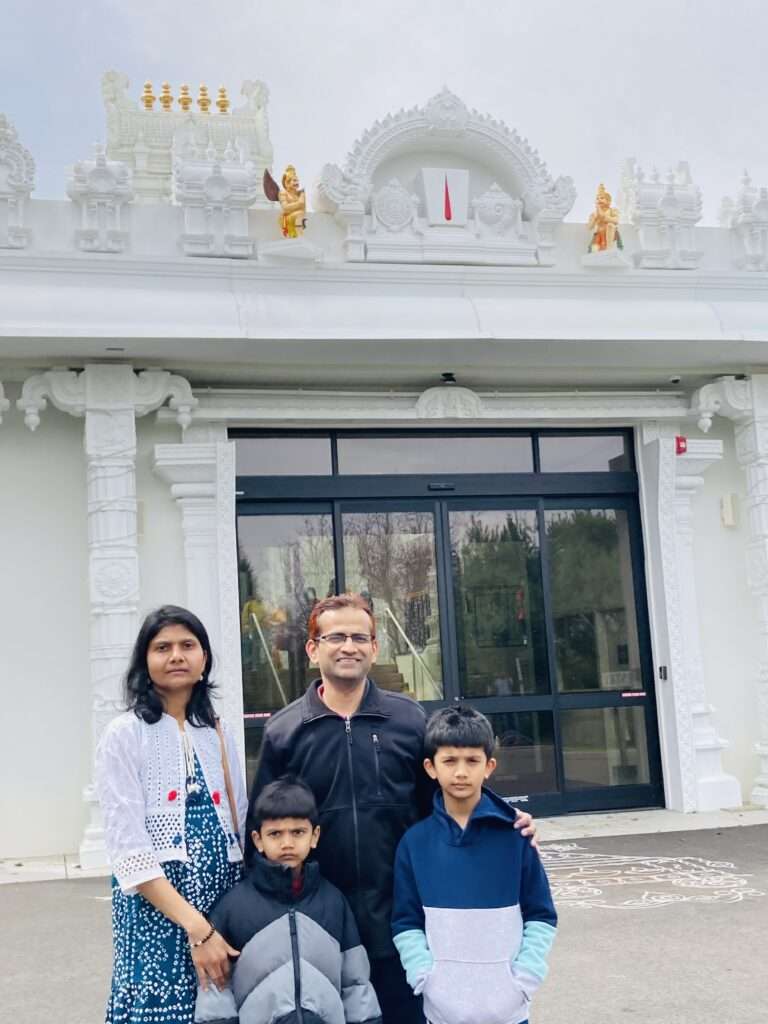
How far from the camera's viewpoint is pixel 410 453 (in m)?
8.48

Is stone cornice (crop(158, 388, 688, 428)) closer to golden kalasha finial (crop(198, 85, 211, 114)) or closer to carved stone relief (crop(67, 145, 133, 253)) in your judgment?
carved stone relief (crop(67, 145, 133, 253))

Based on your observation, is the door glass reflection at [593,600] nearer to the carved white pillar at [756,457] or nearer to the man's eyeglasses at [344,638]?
the carved white pillar at [756,457]

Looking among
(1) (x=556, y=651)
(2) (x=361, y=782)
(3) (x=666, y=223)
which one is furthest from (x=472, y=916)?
(3) (x=666, y=223)

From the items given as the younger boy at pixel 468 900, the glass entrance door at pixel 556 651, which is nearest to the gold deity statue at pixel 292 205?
the glass entrance door at pixel 556 651

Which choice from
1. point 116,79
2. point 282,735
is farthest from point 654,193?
point 116,79

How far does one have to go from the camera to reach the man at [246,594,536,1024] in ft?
9.07

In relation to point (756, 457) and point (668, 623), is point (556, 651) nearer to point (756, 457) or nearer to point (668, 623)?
point (668, 623)

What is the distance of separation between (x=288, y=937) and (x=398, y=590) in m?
5.79

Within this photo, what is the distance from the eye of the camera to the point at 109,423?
7.59 metres

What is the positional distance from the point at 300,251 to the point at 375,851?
18.8ft

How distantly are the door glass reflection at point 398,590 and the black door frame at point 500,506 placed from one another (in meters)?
0.07

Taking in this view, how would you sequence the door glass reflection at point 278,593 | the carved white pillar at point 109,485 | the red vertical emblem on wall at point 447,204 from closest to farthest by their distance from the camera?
the carved white pillar at point 109,485 < the door glass reflection at point 278,593 < the red vertical emblem on wall at point 447,204

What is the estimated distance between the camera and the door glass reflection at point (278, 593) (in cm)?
801

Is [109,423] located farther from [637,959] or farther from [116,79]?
[116,79]
